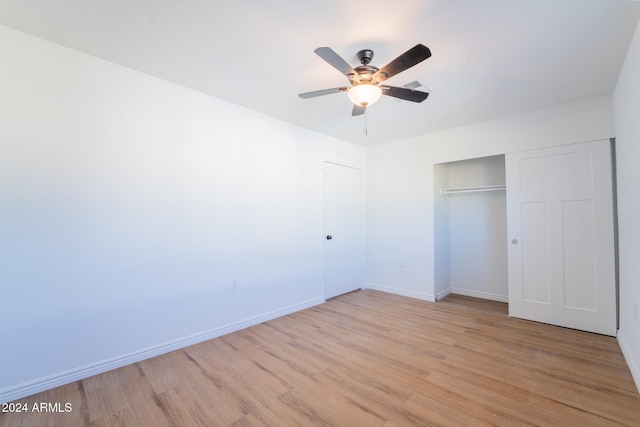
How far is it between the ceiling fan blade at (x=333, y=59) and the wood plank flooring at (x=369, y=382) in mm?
2258

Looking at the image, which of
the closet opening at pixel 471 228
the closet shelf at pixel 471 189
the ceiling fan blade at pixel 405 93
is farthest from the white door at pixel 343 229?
the ceiling fan blade at pixel 405 93

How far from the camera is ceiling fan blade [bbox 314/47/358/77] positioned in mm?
1606

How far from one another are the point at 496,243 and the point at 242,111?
4026mm

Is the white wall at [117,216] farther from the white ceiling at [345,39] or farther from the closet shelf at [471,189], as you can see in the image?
the closet shelf at [471,189]

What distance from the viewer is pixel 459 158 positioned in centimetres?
384

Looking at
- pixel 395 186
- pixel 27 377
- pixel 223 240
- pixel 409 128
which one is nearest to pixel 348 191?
pixel 395 186

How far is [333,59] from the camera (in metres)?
1.72

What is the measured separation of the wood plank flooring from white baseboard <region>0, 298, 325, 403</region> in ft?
0.18

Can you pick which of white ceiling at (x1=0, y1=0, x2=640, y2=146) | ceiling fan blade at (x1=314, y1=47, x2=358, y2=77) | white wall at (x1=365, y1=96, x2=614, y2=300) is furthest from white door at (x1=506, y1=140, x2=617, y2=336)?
ceiling fan blade at (x1=314, y1=47, x2=358, y2=77)

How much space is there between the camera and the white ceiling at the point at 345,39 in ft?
5.53

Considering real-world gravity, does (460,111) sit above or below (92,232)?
above

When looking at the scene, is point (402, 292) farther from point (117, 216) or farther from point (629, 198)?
point (117, 216)

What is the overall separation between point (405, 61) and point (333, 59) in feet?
1.52

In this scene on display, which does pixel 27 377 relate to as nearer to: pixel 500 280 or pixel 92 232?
pixel 92 232
